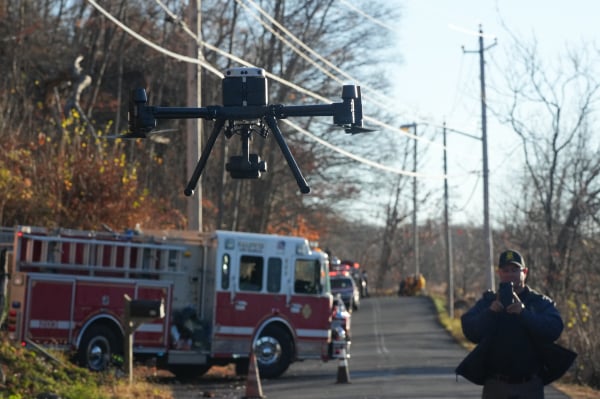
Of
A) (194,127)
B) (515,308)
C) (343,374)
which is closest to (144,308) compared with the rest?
(343,374)

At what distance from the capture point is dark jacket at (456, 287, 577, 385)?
8.32 metres

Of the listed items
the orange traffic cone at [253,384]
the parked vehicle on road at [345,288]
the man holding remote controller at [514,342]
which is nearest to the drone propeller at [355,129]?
the man holding remote controller at [514,342]

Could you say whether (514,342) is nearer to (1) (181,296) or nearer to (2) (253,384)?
(2) (253,384)

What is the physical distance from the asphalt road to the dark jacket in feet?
32.1

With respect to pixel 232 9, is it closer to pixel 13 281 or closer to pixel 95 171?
pixel 95 171

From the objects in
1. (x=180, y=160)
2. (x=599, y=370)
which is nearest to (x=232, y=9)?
(x=180, y=160)

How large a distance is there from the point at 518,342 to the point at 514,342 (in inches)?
1.3

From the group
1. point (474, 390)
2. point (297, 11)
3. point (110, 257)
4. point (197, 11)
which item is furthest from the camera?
point (297, 11)

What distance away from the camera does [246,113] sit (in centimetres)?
815

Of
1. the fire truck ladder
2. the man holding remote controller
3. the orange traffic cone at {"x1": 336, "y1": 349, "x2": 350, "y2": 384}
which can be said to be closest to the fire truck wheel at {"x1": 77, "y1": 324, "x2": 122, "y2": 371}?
the fire truck ladder

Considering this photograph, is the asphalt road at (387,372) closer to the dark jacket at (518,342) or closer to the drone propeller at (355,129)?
the dark jacket at (518,342)

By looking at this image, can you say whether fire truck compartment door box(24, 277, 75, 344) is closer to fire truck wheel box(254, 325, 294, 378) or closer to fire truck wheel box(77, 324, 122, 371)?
fire truck wheel box(77, 324, 122, 371)

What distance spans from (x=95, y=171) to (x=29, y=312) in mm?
8259

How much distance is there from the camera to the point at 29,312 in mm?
20234
